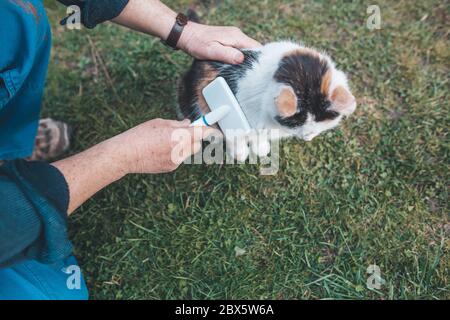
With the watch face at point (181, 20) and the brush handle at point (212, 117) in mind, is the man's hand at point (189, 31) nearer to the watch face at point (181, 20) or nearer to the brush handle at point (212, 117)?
the watch face at point (181, 20)

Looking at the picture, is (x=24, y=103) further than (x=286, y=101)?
Yes

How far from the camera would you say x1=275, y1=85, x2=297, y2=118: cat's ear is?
4.35 feet

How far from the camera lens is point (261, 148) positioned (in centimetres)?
188

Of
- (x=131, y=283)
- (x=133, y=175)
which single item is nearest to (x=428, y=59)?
(x=133, y=175)

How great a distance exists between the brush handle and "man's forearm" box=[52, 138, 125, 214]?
0.97 feet

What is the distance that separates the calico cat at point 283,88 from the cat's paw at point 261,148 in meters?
0.16

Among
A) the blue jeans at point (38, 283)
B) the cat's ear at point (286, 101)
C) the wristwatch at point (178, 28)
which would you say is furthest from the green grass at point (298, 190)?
the cat's ear at point (286, 101)

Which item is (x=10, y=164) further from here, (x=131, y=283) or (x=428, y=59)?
(x=428, y=59)

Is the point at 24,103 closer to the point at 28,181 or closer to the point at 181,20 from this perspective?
the point at 28,181

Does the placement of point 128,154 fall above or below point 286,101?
below

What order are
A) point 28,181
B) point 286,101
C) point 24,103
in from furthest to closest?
1. point 24,103
2. point 286,101
3. point 28,181

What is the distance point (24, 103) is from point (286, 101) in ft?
3.18

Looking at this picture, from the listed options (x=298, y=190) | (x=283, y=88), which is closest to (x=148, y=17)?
(x=283, y=88)

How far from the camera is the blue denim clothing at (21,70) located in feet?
4.46
